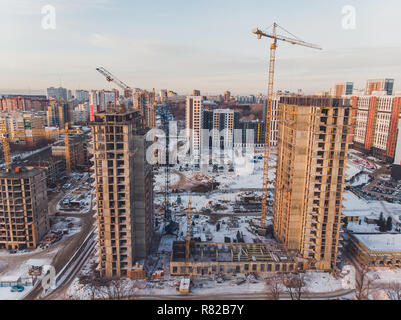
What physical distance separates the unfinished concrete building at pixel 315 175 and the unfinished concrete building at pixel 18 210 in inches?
764

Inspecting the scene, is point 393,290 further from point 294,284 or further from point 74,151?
point 74,151

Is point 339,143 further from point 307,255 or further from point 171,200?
point 171,200

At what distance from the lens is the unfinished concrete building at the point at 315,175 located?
18656 millimetres

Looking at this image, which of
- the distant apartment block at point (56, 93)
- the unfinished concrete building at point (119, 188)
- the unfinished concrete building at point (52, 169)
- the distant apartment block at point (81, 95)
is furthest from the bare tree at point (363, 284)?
the distant apartment block at point (56, 93)

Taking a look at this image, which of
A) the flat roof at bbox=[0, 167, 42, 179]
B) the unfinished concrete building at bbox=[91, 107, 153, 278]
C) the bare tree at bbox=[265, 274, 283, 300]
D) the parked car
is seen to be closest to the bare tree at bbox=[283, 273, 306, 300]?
the bare tree at bbox=[265, 274, 283, 300]

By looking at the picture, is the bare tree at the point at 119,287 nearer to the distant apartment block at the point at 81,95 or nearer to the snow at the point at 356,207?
the snow at the point at 356,207

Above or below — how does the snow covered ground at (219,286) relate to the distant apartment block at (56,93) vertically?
below

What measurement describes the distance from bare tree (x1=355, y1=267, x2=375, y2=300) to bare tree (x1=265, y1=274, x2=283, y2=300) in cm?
425

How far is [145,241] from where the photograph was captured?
20422 mm

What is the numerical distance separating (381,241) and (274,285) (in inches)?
382

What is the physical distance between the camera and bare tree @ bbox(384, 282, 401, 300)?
16855mm

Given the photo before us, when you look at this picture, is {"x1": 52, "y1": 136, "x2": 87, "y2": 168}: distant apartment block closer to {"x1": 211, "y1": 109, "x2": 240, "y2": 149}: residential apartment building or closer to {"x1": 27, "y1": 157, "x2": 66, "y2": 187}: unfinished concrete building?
{"x1": 27, "y1": 157, "x2": 66, "y2": 187}: unfinished concrete building

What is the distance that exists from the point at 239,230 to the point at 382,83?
251ft
